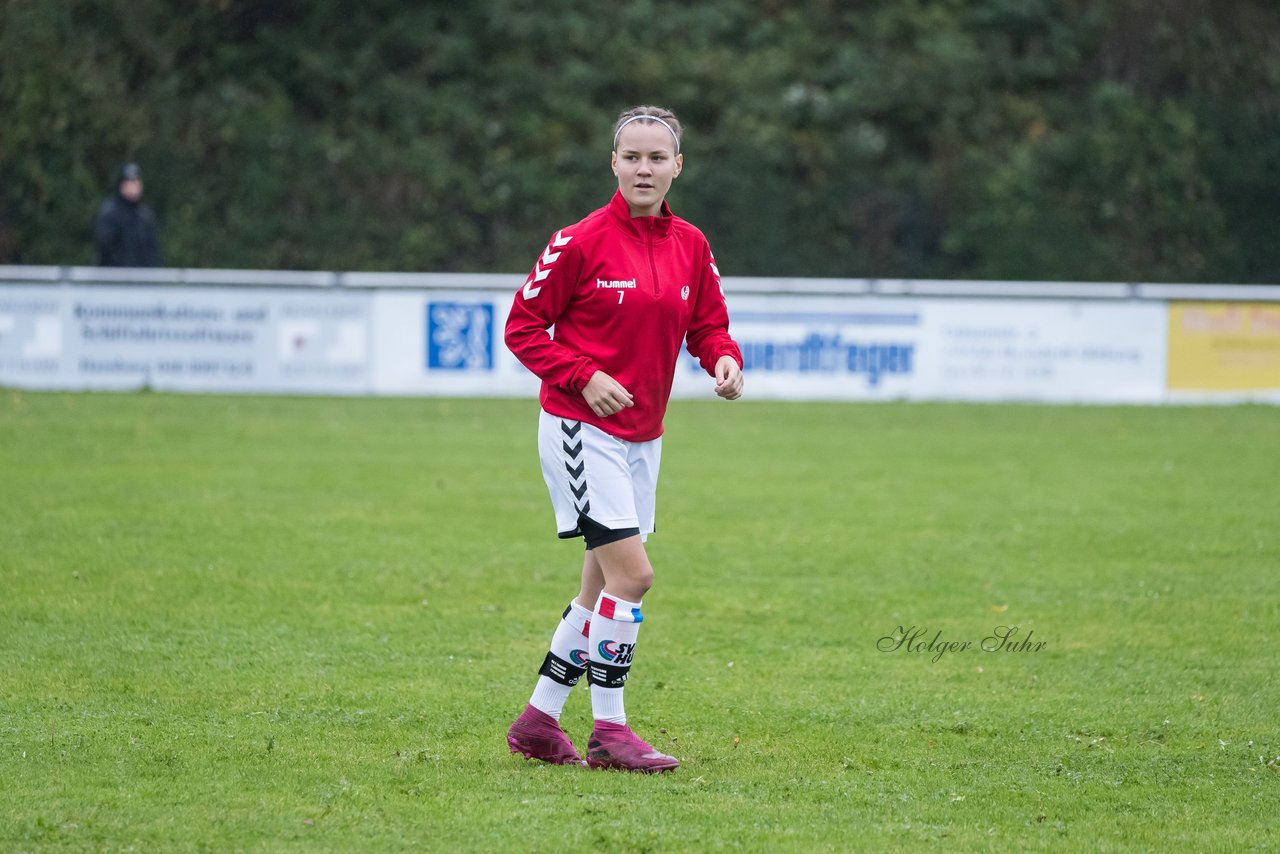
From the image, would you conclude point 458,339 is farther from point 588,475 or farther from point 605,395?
point 605,395

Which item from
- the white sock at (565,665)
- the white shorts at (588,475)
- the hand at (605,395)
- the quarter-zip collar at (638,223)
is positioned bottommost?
the white sock at (565,665)

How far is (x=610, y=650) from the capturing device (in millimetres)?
5605

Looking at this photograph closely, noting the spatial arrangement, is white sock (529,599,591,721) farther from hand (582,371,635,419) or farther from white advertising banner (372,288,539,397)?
white advertising banner (372,288,539,397)

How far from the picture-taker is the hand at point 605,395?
5.35 m

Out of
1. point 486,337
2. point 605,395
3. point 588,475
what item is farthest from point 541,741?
point 486,337

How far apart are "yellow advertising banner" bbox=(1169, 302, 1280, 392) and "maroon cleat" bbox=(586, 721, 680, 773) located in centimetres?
1626

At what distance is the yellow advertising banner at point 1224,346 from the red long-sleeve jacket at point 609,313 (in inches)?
634

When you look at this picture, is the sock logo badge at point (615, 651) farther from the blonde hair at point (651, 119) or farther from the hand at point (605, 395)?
the blonde hair at point (651, 119)

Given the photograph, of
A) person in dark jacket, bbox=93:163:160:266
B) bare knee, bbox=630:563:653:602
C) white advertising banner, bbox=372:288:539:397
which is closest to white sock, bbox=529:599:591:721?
bare knee, bbox=630:563:653:602

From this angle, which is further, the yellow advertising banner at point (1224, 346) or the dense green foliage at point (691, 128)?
the dense green foliage at point (691, 128)

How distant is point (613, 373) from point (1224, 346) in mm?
16742

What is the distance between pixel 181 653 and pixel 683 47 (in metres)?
28.0

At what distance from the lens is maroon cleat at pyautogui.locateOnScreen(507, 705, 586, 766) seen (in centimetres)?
570

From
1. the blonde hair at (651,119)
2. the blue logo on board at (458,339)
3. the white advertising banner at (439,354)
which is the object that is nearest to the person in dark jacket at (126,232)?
the white advertising banner at (439,354)
